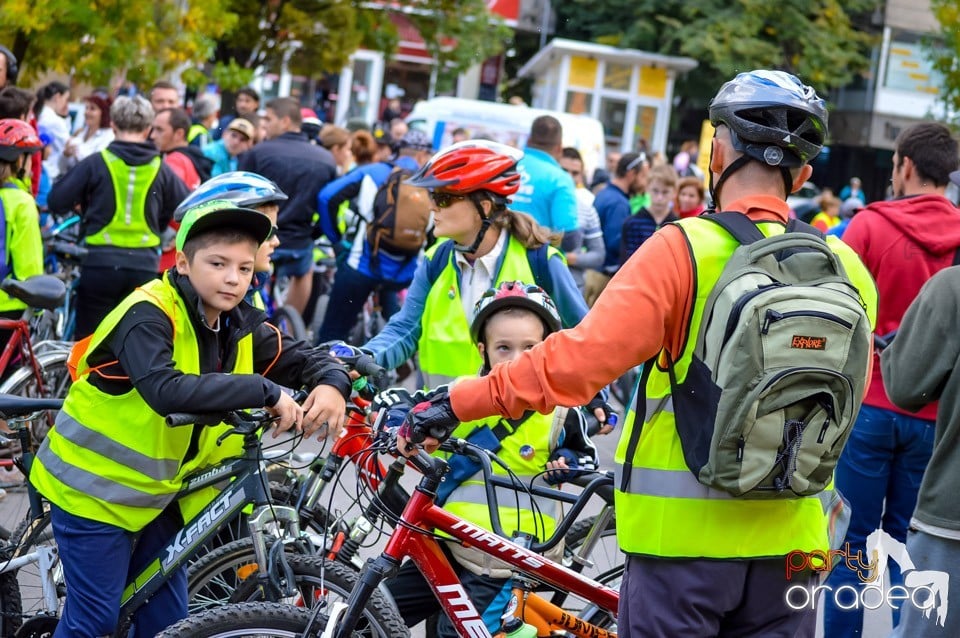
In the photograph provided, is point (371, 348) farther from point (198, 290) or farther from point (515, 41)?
point (515, 41)

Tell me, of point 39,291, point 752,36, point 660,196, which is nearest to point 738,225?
point 39,291

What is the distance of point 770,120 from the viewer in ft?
9.80

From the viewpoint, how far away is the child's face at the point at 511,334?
13.9 feet

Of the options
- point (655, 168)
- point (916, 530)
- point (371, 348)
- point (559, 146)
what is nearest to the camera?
point (916, 530)

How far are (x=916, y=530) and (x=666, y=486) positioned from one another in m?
1.45

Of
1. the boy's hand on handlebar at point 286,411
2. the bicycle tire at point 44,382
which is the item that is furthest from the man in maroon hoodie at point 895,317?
the bicycle tire at point 44,382

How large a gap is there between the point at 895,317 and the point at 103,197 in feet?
16.4

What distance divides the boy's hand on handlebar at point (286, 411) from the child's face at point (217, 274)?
35 centimetres

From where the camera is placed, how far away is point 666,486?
292 centimetres

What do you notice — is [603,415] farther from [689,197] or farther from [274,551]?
[689,197]

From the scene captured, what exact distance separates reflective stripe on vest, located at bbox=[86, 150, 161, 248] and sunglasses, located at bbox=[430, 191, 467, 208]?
3766 millimetres

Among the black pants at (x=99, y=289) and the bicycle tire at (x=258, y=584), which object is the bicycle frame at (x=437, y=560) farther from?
the black pants at (x=99, y=289)

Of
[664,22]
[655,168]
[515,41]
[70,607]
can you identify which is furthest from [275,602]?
[515,41]

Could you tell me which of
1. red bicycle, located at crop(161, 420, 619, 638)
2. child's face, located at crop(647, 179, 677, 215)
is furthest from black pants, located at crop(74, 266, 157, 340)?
red bicycle, located at crop(161, 420, 619, 638)
